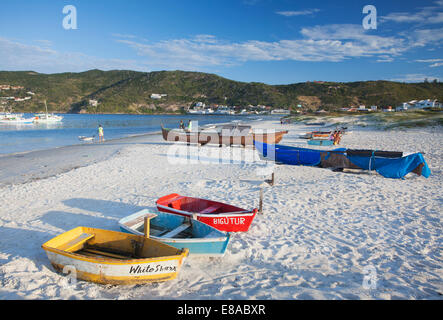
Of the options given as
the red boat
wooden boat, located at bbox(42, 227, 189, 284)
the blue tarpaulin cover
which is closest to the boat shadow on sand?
the red boat

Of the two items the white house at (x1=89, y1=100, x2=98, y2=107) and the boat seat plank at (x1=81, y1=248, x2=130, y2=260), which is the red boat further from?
the white house at (x1=89, y1=100, x2=98, y2=107)

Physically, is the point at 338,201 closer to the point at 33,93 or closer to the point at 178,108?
the point at 178,108

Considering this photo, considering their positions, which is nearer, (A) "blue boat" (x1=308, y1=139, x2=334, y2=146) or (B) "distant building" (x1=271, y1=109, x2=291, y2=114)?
(A) "blue boat" (x1=308, y1=139, x2=334, y2=146)

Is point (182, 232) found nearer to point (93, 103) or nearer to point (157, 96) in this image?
point (93, 103)

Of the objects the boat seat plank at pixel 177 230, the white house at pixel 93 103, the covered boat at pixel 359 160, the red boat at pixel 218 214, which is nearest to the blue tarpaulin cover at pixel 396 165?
the covered boat at pixel 359 160

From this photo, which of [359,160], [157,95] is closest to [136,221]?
[359,160]

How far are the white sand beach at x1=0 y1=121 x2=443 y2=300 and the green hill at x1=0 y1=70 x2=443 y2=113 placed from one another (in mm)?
100245

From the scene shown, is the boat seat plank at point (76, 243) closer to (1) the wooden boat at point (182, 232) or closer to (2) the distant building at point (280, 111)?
(1) the wooden boat at point (182, 232)

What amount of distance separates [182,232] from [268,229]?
86.5 inches

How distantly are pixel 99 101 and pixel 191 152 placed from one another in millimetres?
115334

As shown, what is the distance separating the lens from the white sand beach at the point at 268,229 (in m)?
4.33

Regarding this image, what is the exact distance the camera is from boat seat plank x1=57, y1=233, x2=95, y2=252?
16.1 ft

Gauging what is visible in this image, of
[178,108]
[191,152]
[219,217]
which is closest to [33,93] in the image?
[178,108]

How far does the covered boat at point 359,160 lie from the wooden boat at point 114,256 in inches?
414
